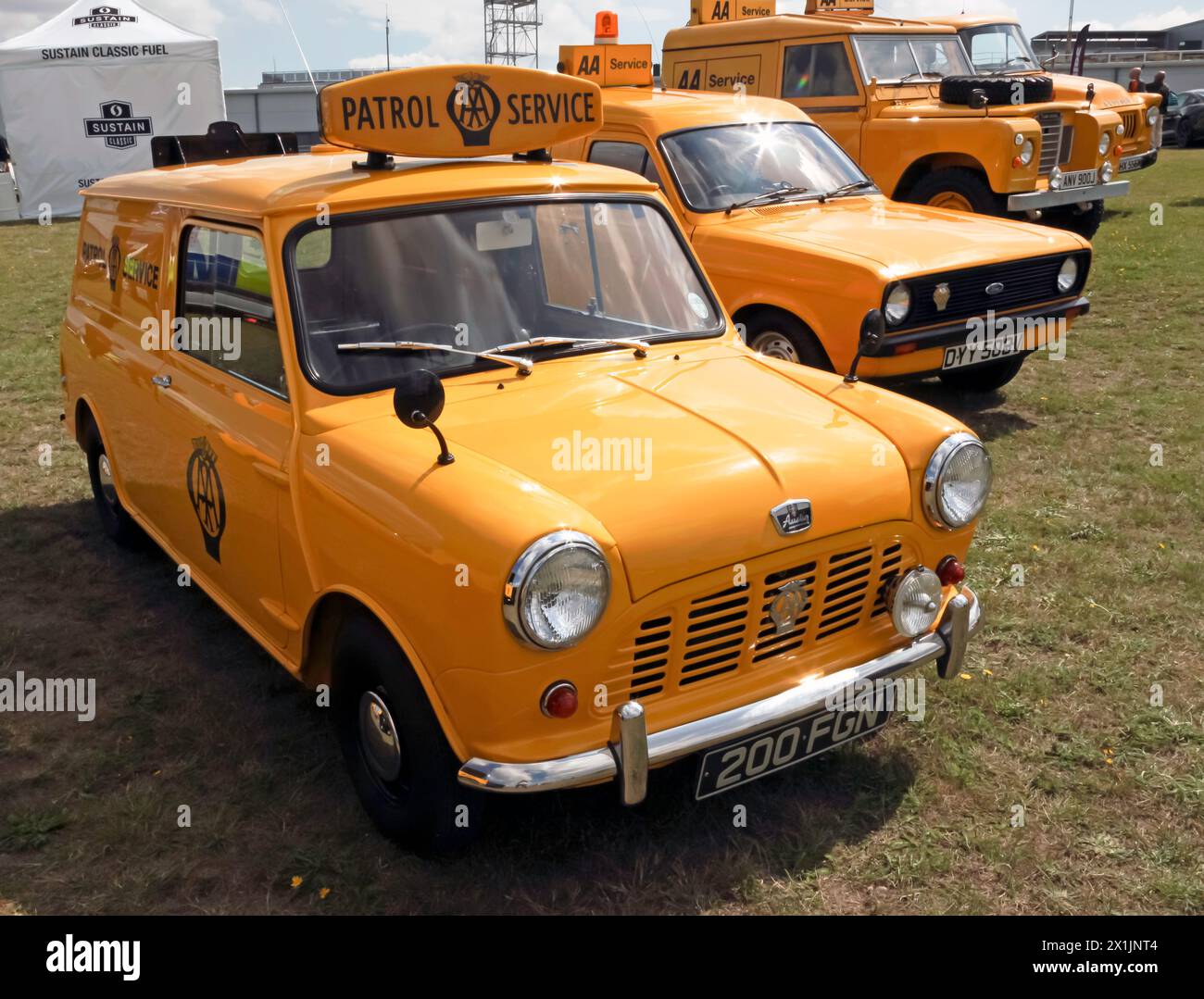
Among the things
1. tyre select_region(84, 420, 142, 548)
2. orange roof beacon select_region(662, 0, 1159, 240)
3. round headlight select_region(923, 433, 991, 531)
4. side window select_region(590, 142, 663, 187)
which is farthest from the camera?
orange roof beacon select_region(662, 0, 1159, 240)

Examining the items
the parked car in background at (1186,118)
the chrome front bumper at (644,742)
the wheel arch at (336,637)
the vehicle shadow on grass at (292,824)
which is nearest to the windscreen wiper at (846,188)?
the vehicle shadow on grass at (292,824)

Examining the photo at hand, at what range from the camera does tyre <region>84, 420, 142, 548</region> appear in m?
5.44

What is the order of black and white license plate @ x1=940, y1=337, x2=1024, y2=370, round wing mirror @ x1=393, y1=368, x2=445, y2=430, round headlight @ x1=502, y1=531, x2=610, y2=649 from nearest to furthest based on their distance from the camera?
round headlight @ x1=502, y1=531, x2=610, y2=649
round wing mirror @ x1=393, y1=368, x2=445, y2=430
black and white license plate @ x1=940, y1=337, x2=1024, y2=370

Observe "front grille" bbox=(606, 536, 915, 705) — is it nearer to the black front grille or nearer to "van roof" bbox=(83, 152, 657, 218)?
"van roof" bbox=(83, 152, 657, 218)

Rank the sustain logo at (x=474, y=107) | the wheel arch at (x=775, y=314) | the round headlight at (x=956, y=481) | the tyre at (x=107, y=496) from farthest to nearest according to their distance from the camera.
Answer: the wheel arch at (x=775, y=314), the tyre at (x=107, y=496), the sustain logo at (x=474, y=107), the round headlight at (x=956, y=481)

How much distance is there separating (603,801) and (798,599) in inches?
37.2

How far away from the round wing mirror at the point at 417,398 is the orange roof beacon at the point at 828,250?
3403 mm

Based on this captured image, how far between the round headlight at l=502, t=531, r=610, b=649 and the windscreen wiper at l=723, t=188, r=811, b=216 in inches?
188

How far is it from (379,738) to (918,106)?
29.3 ft

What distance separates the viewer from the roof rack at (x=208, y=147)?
5242 mm

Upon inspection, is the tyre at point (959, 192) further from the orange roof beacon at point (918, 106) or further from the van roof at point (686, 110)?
the van roof at point (686, 110)

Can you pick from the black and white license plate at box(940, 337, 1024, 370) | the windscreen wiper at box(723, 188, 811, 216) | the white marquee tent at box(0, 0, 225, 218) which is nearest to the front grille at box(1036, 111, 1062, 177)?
the windscreen wiper at box(723, 188, 811, 216)

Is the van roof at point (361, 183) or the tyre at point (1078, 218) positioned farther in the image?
the tyre at point (1078, 218)
